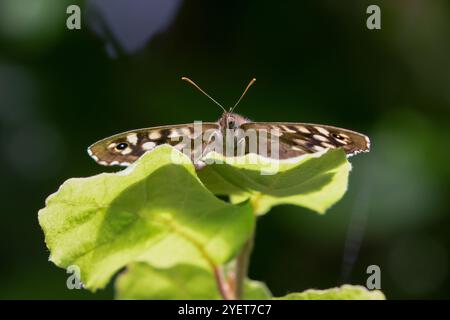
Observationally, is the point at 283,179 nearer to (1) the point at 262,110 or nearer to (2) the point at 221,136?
(2) the point at 221,136

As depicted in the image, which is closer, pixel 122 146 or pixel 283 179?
pixel 283 179

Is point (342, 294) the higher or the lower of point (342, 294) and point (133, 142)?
the lower

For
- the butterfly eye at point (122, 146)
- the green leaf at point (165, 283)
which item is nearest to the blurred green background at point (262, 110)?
the butterfly eye at point (122, 146)

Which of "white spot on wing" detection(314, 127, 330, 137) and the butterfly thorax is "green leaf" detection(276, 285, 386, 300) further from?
the butterfly thorax

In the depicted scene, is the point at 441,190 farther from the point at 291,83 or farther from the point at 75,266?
the point at 75,266

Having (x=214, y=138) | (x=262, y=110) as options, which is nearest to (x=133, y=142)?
(x=214, y=138)

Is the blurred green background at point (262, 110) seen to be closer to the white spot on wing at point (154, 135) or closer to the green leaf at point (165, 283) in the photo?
the white spot on wing at point (154, 135)

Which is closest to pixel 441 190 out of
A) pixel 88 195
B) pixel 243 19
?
pixel 243 19
